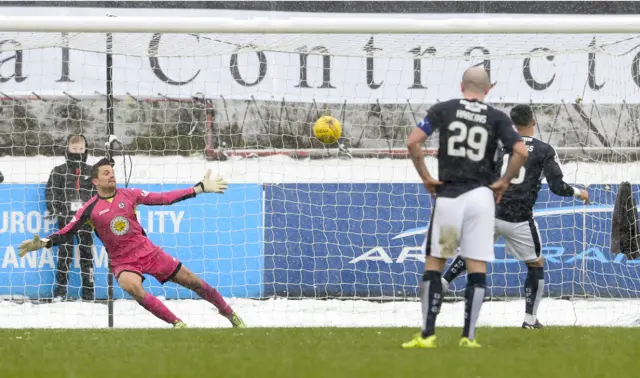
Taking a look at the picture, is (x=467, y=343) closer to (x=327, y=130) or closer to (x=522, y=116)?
(x=522, y=116)

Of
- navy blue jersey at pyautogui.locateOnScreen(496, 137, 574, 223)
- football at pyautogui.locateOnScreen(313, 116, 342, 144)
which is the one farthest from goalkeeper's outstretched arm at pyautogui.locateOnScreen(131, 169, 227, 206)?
navy blue jersey at pyautogui.locateOnScreen(496, 137, 574, 223)

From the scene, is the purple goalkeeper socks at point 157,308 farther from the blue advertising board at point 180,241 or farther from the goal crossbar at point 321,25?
the goal crossbar at point 321,25

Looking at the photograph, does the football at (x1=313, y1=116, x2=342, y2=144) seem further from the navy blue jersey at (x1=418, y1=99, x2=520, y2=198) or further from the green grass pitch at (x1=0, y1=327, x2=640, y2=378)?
the navy blue jersey at (x1=418, y1=99, x2=520, y2=198)

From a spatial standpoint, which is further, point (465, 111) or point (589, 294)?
point (589, 294)

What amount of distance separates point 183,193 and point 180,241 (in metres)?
2.54

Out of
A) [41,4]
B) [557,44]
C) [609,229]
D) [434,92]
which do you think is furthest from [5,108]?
[609,229]

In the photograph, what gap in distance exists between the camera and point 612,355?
6.08 metres

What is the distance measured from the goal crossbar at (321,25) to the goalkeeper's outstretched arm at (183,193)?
161 cm

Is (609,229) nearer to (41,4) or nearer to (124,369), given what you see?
(124,369)

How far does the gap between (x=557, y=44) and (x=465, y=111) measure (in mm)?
7719

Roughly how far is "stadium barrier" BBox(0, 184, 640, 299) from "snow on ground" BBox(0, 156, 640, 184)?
56 centimetres

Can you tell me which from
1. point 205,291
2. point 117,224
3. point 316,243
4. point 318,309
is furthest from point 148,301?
point 316,243

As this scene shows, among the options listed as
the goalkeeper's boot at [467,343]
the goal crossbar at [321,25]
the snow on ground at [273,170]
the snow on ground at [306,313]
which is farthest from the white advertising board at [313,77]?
the goalkeeper's boot at [467,343]

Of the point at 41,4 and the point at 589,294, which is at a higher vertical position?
the point at 41,4
